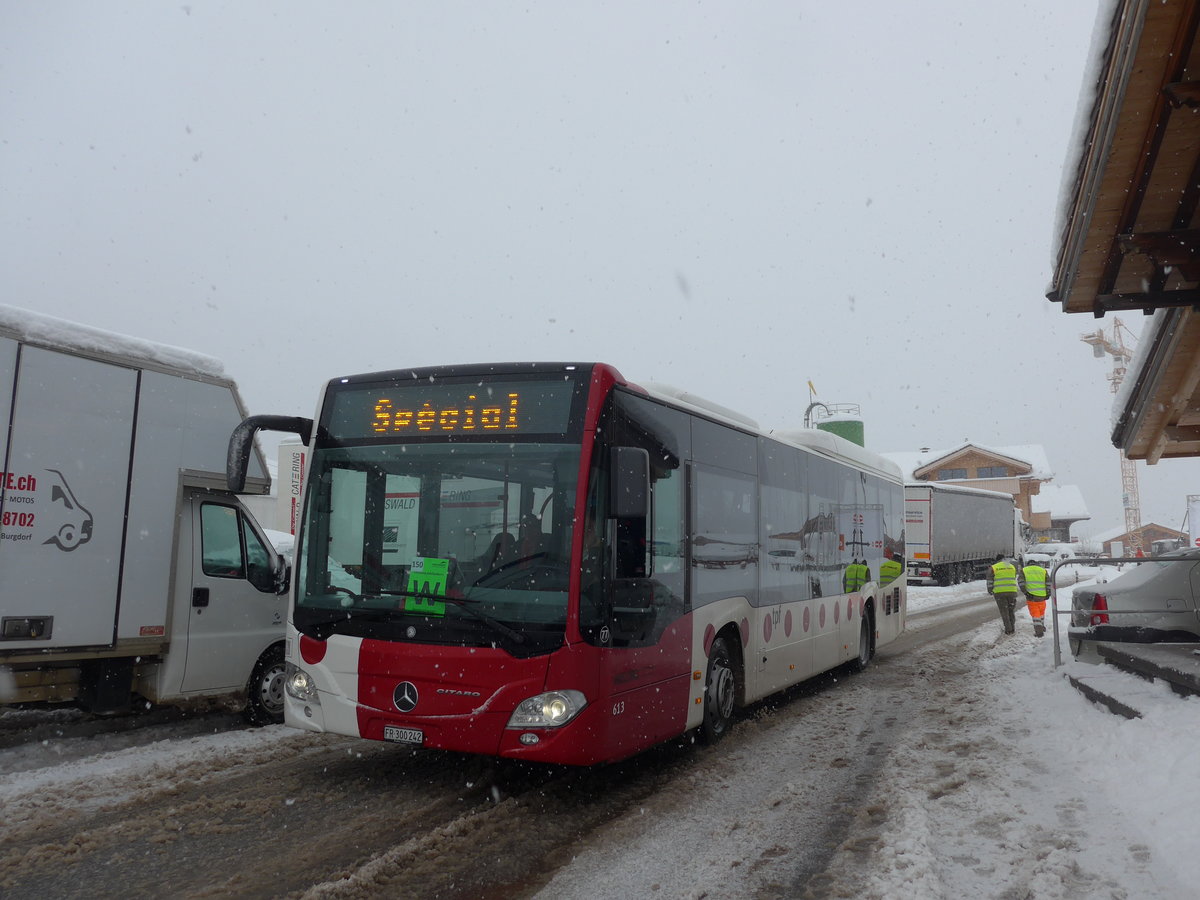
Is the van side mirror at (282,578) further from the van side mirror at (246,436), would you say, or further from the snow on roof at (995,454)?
the snow on roof at (995,454)

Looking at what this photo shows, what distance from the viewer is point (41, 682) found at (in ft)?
21.8

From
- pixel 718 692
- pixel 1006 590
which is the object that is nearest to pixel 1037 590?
pixel 1006 590

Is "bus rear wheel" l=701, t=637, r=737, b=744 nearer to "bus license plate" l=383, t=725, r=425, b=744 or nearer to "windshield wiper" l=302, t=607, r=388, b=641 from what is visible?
"bus license plate" l=383, t=725, r=425, b=744

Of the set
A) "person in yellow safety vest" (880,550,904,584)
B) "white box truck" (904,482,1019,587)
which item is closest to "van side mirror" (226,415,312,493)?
"person in yellow safety vest" (880,550,904,584)

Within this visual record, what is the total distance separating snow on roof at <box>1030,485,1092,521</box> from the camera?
74.9 metres

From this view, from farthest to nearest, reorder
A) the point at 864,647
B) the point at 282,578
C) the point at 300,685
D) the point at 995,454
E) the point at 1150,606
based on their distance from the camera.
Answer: the point at 995,454
the point at 864,647
the point at 1150,606
the point at 282,578
the point at 300,685

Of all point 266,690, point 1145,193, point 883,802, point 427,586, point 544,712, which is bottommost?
point 883,802

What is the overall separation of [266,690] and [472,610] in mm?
3711

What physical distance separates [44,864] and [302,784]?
170 cm

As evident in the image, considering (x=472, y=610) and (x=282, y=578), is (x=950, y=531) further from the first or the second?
(x=472, y=610)

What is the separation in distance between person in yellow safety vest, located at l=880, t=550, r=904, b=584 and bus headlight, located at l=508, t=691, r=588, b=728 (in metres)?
9.03

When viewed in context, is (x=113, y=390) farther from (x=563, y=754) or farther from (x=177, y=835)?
(x=563, y=754)

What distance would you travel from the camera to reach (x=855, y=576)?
1157 centimetres

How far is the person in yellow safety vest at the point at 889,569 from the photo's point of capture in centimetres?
1327
